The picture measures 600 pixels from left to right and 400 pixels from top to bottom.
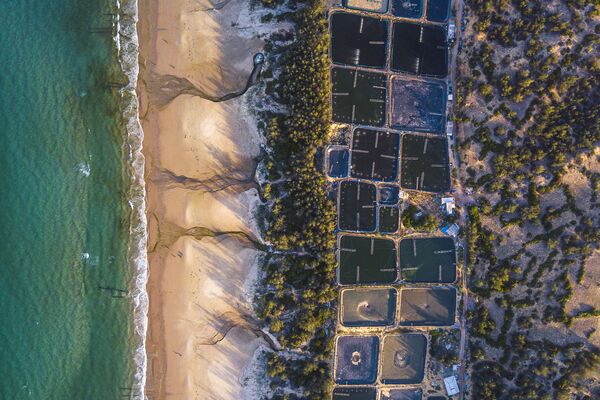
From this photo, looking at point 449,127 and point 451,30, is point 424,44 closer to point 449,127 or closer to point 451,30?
point 451,30

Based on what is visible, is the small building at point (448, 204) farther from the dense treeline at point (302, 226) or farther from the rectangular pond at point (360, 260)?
the dense treeline at point (302, 226)

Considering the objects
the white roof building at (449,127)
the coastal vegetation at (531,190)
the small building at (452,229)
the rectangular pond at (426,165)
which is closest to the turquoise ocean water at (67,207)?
the rectangular pond at (426,165)

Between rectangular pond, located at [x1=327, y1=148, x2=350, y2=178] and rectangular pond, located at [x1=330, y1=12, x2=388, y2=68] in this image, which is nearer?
rectangular pond, located at [x1=330, y1=12, x2=388, y2=68]

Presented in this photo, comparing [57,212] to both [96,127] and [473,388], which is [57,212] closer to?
[96,127]

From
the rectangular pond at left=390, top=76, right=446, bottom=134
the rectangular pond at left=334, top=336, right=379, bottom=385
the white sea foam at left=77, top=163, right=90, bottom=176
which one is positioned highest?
the rectangular pond at left=390, top=76, right=446, bottom=134

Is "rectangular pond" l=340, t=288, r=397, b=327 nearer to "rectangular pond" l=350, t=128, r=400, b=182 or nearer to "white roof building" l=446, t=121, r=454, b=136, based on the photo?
"rectangular pond" l=350, t=128, r=400, b=182

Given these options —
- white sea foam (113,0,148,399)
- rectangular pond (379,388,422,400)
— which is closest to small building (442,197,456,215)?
rectangular pond (379,388,422,400)

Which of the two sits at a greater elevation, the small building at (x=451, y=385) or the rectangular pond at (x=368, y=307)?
the rectangular pond at (x=368, y=307)
